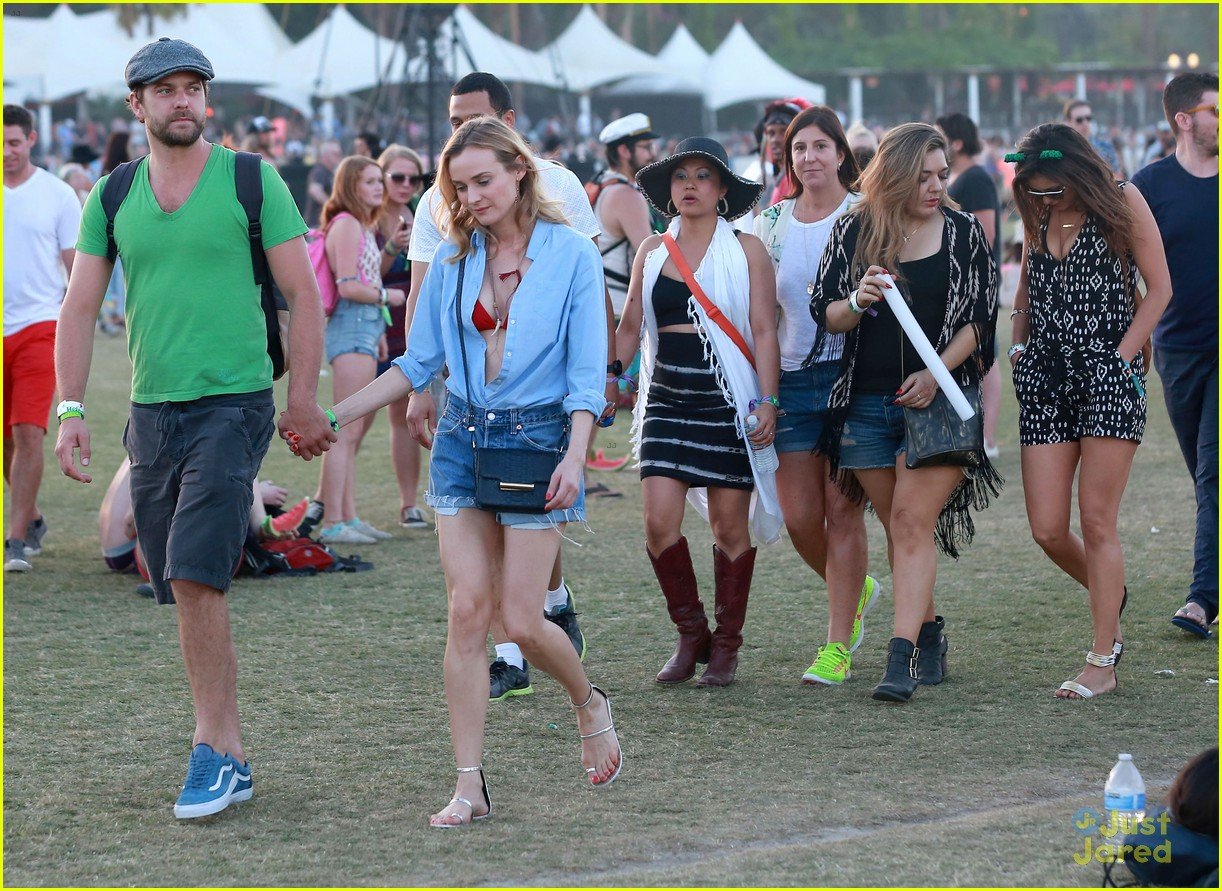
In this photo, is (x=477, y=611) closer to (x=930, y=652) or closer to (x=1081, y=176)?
(x=930, y=652)

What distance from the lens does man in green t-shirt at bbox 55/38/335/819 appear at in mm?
4730

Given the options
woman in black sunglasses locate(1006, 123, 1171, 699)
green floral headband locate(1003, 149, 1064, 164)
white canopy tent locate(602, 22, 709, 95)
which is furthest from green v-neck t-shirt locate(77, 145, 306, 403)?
white canopy tent locate(602, 22, 709, 95)

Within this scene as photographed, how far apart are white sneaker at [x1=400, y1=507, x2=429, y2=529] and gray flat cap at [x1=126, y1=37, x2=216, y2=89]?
4763mm

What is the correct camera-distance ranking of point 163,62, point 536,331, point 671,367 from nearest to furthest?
point 536,331
point 163,62
point 671,367

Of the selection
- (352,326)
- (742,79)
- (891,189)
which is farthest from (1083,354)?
(742,79)

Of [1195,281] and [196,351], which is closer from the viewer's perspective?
[196,351]

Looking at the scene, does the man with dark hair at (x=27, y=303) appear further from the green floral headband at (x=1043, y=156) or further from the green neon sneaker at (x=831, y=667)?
the green floral headband at (x=1043, y=156)

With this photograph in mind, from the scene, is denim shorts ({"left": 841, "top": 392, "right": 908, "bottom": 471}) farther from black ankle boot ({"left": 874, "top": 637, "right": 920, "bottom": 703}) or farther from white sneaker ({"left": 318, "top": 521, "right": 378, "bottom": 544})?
white sneaker ({"left": 318, "top": 521, "right": 378, "bottom": 544})

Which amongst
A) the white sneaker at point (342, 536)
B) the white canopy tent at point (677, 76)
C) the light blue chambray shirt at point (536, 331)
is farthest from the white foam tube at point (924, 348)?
the white canopy tent at point (677, 76)

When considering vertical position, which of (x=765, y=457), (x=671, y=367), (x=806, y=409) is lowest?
(x=765, y=457)

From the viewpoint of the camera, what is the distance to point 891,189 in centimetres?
571

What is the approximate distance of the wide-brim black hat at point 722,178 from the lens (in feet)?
19.6

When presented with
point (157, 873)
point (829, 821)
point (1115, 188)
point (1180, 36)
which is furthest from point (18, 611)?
point (1180, 36)

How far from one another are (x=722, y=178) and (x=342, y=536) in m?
3.68
